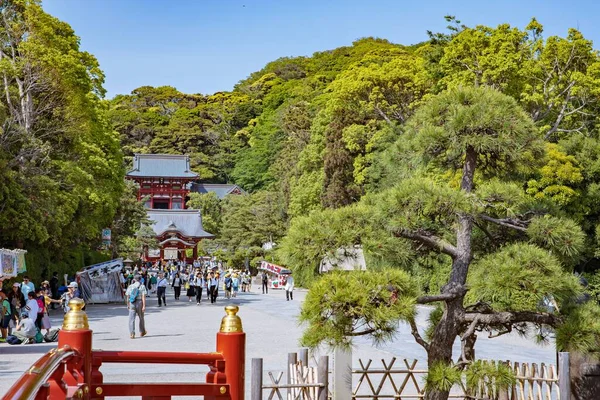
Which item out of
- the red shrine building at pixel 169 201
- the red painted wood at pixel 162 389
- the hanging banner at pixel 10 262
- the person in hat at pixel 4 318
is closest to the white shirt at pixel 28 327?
the person in hat at pixel 4 318

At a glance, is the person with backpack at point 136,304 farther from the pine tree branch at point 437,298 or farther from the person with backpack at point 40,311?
the pine tree branch at point 437,298

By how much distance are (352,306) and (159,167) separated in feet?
225

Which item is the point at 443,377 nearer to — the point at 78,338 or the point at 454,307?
the point at 454,307

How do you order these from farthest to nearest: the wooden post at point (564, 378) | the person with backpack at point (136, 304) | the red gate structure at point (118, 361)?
the person with backpack at point (136, 304) → the wooden post at point (564, 378) → the red gate structure at point (118, 361)

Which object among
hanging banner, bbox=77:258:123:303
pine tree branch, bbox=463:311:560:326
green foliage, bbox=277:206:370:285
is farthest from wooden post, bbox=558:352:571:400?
hanging banner, bbox=77:258:123:303

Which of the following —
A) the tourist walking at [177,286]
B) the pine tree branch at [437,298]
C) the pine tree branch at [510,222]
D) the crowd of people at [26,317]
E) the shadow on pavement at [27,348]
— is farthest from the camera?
the tourist walking at [177,286]

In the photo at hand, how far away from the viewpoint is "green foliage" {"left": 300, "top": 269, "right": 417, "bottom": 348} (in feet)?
17.7

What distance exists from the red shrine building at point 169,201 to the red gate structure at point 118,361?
2353 inches

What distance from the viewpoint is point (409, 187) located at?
19.6 feet

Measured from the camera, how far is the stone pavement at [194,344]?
424 inches

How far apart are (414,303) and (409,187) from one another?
102 centimetres

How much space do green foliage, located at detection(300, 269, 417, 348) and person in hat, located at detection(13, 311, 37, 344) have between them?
10308 mm

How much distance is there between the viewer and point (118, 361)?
14.4 ft

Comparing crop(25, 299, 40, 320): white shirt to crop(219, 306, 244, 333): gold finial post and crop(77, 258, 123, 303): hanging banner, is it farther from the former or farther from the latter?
crop(219, 306, 244, 333): gold finial post
